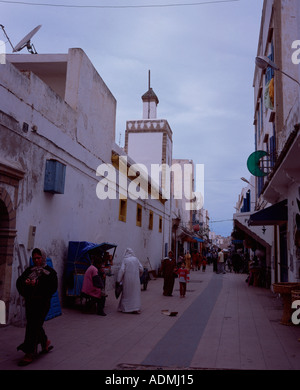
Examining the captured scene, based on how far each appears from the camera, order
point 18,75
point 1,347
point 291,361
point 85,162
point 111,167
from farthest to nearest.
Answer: point 111,167 → point 85,162 → point 18,75 → point 1,347 → point 291,361

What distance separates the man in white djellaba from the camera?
9.32m

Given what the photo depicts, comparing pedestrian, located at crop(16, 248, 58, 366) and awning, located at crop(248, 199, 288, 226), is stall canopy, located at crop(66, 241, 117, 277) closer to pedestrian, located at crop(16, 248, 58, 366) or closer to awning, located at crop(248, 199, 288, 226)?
pedestrian, located at crop(16, 248, 58, 366)

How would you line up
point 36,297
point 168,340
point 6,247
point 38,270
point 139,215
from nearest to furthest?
point 36,297
point 38,270
point 168,340
point 6,247
point 139,215

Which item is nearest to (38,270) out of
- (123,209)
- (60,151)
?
(60,151)

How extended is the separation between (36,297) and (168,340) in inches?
95.4

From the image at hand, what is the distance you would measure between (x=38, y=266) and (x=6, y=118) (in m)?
3.10

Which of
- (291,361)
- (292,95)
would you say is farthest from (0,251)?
(292,95)

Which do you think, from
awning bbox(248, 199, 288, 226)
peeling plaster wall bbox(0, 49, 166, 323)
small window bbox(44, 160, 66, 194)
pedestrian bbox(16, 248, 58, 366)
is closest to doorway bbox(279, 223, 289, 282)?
awning bbox(248, 199, 288, 226)

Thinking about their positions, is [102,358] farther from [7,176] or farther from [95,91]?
[95,91]

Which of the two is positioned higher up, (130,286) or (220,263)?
(220,263)

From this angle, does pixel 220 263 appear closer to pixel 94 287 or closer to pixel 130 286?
pixel 130 286

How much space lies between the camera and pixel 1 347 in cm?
576

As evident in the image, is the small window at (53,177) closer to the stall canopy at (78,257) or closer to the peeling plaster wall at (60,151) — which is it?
the peeling plaster wall at (60,151)

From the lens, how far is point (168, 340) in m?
6.41
